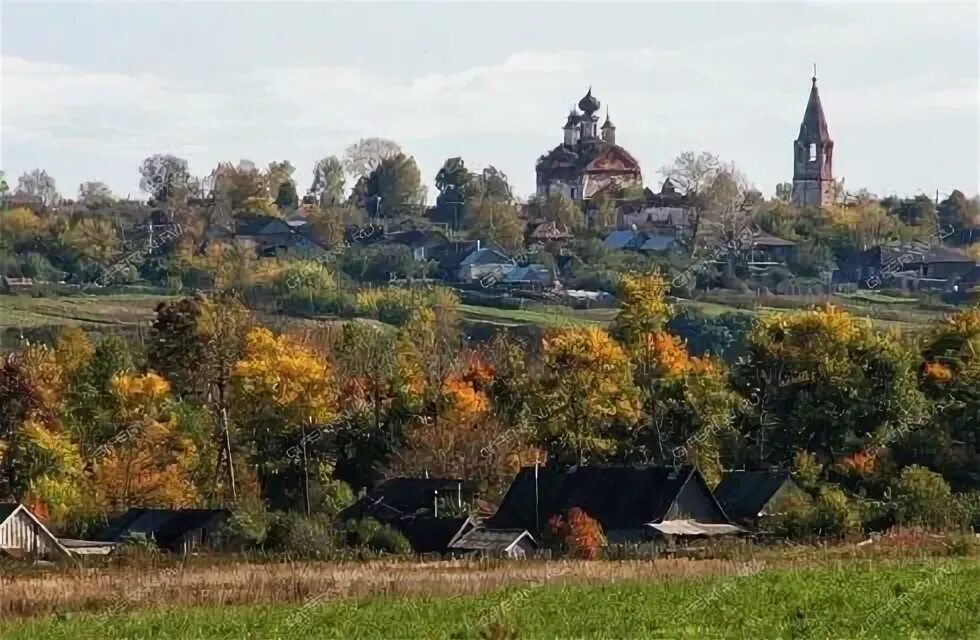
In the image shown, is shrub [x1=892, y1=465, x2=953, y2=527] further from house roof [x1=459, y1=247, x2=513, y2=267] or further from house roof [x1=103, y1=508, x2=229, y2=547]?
house roof [x1=459, y1=247, x2=513, y2=267]

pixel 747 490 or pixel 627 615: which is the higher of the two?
pixel 627 615

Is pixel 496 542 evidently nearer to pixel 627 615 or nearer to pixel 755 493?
pixel 755 493

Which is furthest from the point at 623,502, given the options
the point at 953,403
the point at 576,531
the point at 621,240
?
the point at 621,240

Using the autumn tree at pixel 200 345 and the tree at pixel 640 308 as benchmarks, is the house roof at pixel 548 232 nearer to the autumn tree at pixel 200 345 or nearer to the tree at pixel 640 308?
the tree at pixel 640 308

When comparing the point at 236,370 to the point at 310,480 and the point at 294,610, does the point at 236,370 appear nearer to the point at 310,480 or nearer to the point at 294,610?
the point at 310,480

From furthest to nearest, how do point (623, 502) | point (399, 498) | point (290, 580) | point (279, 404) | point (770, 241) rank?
point (770, 241)
point (279, 404)
point (399, 498)
point (623, 502)
point (290, 580)

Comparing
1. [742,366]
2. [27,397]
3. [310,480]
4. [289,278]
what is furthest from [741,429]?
[289,278]

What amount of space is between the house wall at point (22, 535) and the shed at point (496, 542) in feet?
34.5

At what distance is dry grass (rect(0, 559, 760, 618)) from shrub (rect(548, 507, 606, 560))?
11345 millimetres

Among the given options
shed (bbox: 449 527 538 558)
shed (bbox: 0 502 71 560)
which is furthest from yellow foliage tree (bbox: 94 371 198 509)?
shed (bbox: 449 527 538 558)

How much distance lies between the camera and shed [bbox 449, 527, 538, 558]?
51.0 metres

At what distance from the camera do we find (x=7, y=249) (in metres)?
151

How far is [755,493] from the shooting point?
59.5 metres

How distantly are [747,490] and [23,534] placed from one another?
20608mm
